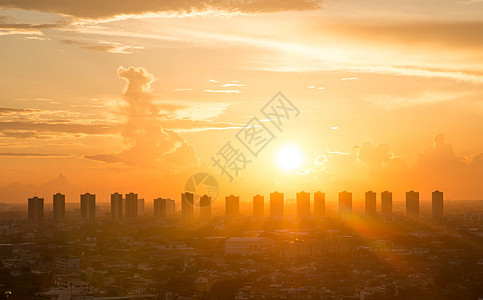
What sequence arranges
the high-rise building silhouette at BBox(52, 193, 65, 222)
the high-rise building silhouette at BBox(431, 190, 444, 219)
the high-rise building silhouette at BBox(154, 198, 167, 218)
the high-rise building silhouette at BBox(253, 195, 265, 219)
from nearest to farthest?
the high-rise building silhouette at BBox(431, 190, 444, 219) → the high-rise building silhouette at BBox(52, 193, 65, 222) → the high-rise building silhouette at BBox(154, 198, 167, 218) → the high-rise building silhouette at BBox(253, 195, 265, 219)

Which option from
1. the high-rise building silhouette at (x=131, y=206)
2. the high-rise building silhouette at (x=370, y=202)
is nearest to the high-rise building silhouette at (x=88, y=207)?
the high-rise building silhouette at (x=131, y=206)

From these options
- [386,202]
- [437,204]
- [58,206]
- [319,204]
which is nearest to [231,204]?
[319,204]

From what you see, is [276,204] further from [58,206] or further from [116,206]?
[58,206]

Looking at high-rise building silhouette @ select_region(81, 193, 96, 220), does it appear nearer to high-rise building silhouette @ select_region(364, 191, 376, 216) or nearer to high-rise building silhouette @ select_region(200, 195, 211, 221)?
high-rise building silhouette @ select_region(200, 195, 211, 221)

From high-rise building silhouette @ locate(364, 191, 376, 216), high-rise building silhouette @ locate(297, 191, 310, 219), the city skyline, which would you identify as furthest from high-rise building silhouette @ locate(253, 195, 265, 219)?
high-rise building silhouette @ locate(364, 191, 376, 216)

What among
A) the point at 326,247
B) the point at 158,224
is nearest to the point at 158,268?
the point at 326,247
